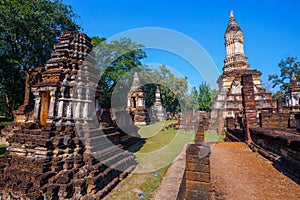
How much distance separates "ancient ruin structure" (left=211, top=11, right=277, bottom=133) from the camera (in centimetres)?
1553

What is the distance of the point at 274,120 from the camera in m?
Answer: 7.05

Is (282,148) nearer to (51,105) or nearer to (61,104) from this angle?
(61,104)

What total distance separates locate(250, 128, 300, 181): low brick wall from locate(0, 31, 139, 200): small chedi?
439 cm

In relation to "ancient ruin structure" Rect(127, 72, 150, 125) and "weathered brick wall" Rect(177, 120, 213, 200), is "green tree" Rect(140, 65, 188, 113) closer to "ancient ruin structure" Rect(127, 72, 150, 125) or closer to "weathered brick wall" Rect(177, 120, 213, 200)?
"ancient ruin structure" Rect(127, 72, 150, 125)

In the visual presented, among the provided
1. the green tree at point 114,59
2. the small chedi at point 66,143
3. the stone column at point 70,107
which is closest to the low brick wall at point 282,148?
the small chedi at point 66,143

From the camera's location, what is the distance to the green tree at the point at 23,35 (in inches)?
584

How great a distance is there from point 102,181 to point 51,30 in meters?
17.7

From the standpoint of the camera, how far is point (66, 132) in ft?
16.9

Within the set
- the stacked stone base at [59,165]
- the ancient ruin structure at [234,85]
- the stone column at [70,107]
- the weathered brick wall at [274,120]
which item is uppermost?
the ancient ruin structure at [234,85]

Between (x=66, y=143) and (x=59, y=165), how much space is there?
59 centimetres

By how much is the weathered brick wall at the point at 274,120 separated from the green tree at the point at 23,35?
18.5m

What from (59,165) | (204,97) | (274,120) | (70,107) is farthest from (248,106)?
(204,97)

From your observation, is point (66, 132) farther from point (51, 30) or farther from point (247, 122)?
point (51, 30)

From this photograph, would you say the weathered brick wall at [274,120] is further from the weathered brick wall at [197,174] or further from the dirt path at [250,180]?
the weathered brick wall at [197,174]
